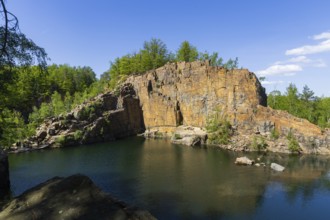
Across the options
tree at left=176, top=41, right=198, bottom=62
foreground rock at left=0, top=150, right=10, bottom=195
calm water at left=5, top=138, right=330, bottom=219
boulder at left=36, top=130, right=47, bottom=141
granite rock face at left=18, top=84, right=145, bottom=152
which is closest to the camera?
calm water at left=5, top=138, right=330, bottom=219

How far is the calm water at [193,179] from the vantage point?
1309 inches

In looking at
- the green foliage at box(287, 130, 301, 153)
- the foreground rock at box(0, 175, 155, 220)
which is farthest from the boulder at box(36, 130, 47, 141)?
the foreground rock at box(0, 175, 155, 220)

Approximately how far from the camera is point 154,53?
112 meters

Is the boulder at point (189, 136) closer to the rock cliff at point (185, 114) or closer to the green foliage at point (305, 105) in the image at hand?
the rock cliff at point (185, 114)

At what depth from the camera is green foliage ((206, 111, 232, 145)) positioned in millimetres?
73931

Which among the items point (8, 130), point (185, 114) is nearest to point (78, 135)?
point (185, 114)

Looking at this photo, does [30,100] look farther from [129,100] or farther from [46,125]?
[129,100]

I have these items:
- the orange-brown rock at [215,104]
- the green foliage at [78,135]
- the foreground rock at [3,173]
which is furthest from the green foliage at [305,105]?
the foreground rock at [3,173]

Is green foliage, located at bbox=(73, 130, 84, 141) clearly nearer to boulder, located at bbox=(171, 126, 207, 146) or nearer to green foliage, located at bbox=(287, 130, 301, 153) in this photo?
boulder, located at bbox=(171, 126, 207, 146)

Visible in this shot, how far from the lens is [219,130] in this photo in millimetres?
75750

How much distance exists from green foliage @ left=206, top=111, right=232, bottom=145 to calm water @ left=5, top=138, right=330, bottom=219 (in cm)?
738

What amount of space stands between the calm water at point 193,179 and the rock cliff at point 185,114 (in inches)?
298

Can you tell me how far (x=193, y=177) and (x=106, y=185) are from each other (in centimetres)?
1272

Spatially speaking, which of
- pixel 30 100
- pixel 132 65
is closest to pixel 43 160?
A: pixel 30 100
